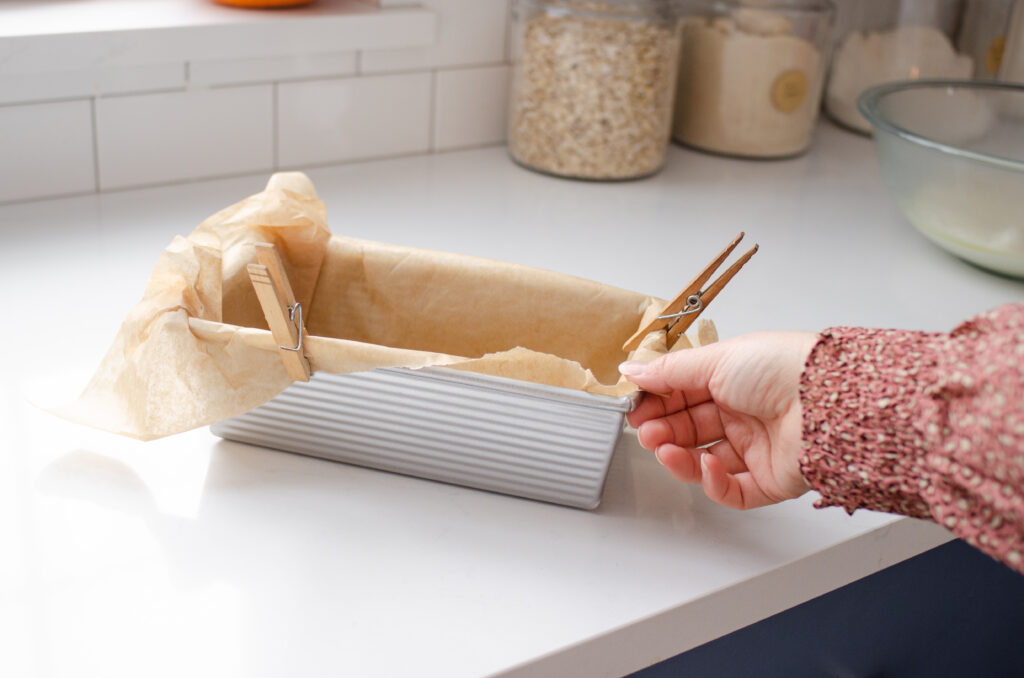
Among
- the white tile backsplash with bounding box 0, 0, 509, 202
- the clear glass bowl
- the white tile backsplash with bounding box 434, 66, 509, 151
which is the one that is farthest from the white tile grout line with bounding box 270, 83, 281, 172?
the clear glass bowl

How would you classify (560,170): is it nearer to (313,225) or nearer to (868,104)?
(868,104)

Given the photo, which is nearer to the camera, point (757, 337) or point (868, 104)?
point (757, 337)

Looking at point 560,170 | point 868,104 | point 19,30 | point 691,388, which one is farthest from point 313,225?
point 868,104

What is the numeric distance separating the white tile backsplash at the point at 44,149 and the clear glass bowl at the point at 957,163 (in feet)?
2.63

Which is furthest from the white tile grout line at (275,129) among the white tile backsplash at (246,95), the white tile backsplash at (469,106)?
the white tile backsplash at (469,106)

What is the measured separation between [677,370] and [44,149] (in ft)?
2.32

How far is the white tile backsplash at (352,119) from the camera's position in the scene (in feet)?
3.74

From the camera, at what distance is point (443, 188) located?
1.16 m

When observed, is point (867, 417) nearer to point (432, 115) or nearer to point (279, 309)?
point (279, 309)

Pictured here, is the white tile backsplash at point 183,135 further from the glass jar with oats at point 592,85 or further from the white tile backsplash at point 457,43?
the glass jar with oats at point 592,85

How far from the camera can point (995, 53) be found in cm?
140

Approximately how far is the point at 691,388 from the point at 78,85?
70cm

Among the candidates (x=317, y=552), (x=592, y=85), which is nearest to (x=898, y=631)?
(x=317, y=552)

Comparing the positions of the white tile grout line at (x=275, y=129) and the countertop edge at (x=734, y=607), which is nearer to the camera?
the countertop edge at (x=734, y=607)
